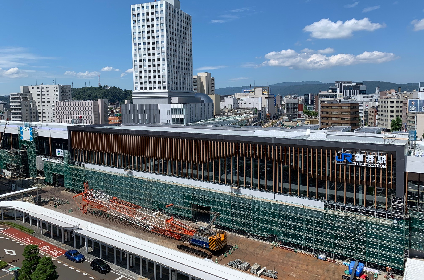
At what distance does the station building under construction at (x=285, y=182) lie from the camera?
52.4 meters

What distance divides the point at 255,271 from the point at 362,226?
1770 cm

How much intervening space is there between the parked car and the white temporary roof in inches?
130

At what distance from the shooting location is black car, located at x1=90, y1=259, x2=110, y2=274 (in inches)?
2192

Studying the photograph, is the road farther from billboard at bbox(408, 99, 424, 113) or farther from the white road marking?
billboard at bbox(408, 99, 424, 113)

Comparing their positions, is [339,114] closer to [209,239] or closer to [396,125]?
[396,125]

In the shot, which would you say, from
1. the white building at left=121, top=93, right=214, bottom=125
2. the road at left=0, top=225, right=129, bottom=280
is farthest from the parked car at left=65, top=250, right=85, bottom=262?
the white building at left=121, top=93, right=214, bottom=125

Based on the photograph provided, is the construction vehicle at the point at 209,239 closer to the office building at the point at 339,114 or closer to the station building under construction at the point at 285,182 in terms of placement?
the station building under construction at the point at 285,182

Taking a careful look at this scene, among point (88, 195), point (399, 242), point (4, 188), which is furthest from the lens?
point (4, 188)

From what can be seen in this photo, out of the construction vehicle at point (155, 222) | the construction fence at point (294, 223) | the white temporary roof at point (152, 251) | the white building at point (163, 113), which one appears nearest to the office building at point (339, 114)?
the white building at point (163, 113)

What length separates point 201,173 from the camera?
7431 centimetres

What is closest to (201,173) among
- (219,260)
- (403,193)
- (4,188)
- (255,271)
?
(219,260)

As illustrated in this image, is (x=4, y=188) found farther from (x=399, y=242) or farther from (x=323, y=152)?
(x=399, y=242)

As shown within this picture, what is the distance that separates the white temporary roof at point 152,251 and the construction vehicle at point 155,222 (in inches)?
333

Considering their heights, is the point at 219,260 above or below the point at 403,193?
below
